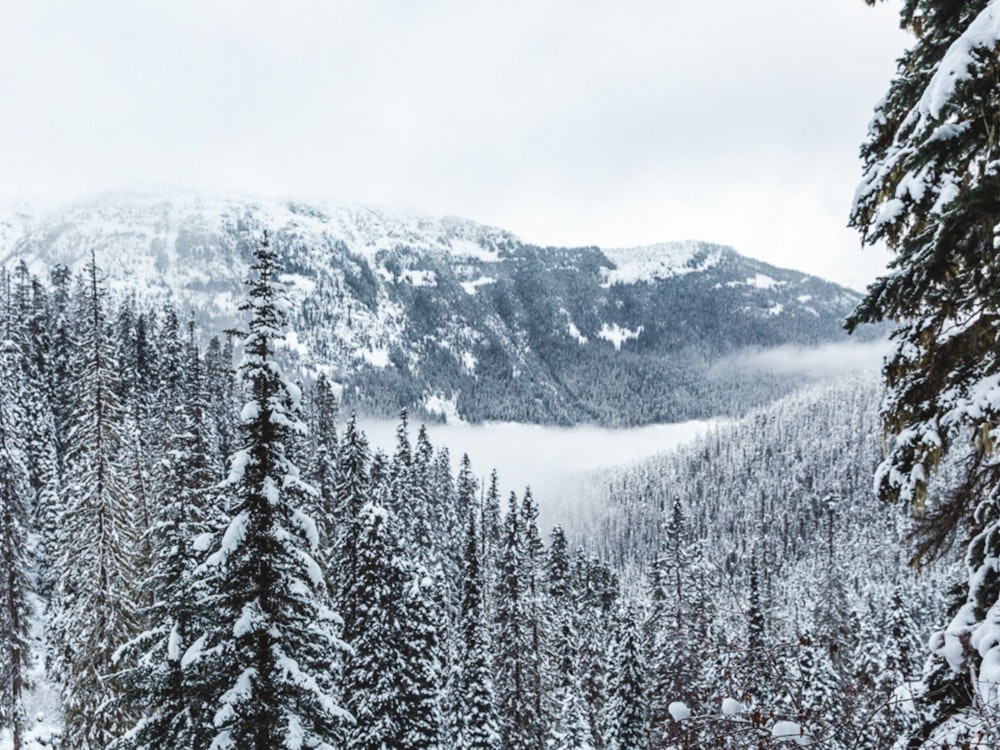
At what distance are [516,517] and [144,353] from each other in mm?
55571

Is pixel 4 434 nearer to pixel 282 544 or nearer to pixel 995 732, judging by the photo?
pixel 282 544

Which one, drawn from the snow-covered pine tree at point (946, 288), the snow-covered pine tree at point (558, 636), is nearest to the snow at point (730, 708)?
the snow-covered pine tree at point (946, 288)

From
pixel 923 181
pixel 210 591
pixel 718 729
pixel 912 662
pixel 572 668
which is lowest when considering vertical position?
pixel 572 668

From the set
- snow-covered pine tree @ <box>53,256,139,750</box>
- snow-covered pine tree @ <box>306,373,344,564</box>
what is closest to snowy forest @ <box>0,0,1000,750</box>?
snow-covered pine tree @ <box>53,256,139,750</box>

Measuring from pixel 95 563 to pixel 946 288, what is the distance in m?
28.5

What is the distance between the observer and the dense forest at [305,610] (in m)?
11.8

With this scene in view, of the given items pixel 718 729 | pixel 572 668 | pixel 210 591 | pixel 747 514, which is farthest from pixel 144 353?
pixel 747 514

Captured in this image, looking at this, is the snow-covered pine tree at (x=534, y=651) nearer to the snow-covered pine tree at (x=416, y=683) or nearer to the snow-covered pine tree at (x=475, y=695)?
the snow-covered pine tree at (x=475, y=695)

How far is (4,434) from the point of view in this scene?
2759 cm

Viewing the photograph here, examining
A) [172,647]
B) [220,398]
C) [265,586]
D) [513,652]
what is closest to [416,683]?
[172,647]

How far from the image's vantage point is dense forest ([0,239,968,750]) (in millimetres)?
11773

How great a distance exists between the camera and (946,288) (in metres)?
5.90

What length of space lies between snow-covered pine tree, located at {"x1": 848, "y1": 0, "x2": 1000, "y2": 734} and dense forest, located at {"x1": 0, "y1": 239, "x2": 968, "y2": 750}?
4.82 ft

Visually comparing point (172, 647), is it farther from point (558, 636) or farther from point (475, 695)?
point (558, 636)
